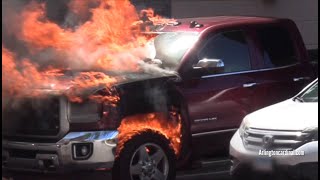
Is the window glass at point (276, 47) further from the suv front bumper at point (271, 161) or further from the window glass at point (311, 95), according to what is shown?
the suv front bumper at point (271, 161)

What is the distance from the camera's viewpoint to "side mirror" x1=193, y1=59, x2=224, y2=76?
6914 millimetres

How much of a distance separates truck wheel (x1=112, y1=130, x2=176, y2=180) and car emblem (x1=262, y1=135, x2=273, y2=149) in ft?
3.74

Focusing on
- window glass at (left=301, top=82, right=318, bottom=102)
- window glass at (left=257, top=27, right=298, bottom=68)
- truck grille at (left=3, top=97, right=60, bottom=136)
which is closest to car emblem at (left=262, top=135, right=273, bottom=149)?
window glass at (left=301, top=82, right=318, bottom=102)

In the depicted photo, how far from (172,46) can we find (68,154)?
1.97 meters

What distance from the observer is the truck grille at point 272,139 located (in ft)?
18.2

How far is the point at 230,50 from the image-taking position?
24.2 feet

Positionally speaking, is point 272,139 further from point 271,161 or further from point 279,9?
point 279,9

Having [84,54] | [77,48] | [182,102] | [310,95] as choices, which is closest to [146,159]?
[182,102]

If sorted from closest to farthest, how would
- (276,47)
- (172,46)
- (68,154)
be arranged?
(68,154) → (172,46) → (276,47)

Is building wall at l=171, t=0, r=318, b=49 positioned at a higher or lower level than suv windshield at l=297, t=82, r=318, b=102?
lower

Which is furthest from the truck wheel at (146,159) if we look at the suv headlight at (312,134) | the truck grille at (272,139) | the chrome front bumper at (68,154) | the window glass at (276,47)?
the window glass at (276,47)

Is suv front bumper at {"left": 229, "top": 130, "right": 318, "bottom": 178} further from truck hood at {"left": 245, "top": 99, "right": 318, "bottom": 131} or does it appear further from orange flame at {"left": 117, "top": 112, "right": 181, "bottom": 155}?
orange flame at {"left": 117, "top": 112, "right": 181, "bottom": 155}

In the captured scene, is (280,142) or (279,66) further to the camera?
(279,66)

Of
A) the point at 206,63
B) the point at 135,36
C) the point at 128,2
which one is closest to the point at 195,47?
the point at 206,63
